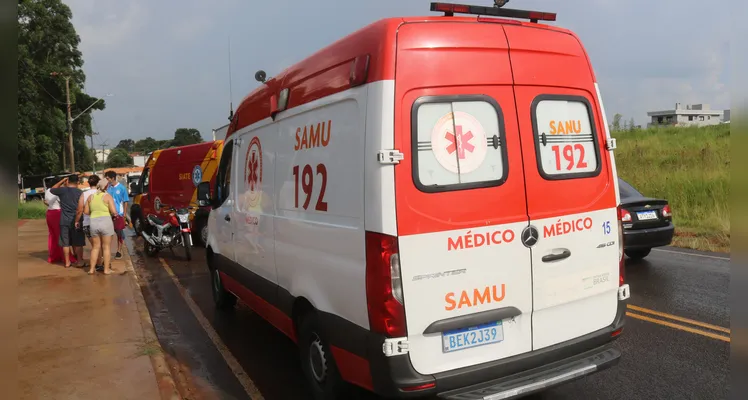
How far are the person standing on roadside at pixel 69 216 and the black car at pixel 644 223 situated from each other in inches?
390

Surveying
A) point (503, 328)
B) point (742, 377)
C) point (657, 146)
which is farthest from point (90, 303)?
point (657, 146)

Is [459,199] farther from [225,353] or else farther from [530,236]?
[225,353]

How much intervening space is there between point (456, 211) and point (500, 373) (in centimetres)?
108

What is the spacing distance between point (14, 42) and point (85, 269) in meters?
11.0

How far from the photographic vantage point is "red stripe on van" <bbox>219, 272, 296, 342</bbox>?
4.65m

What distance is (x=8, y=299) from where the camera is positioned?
1284 millimetres

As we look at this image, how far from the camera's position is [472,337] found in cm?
334

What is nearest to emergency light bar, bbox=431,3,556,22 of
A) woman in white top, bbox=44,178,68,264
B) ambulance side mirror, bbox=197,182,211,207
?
ambulance side mirror, bbox=197,182,211,207

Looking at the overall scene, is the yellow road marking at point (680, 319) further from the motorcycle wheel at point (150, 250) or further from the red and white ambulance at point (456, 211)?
the motorcycle wheel at point (150, 250)

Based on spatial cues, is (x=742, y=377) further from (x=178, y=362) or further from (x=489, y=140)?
(x=178, y=362)

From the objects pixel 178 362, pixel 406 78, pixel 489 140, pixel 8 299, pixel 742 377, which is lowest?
pixel 178 362

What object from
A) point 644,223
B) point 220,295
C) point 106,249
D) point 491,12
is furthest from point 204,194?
point 644,223

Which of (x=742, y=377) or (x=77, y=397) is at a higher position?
(x=742, y=377)


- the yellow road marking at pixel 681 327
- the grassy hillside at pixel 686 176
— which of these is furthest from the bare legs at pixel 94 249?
the grassy hillside at pixel 686 176
